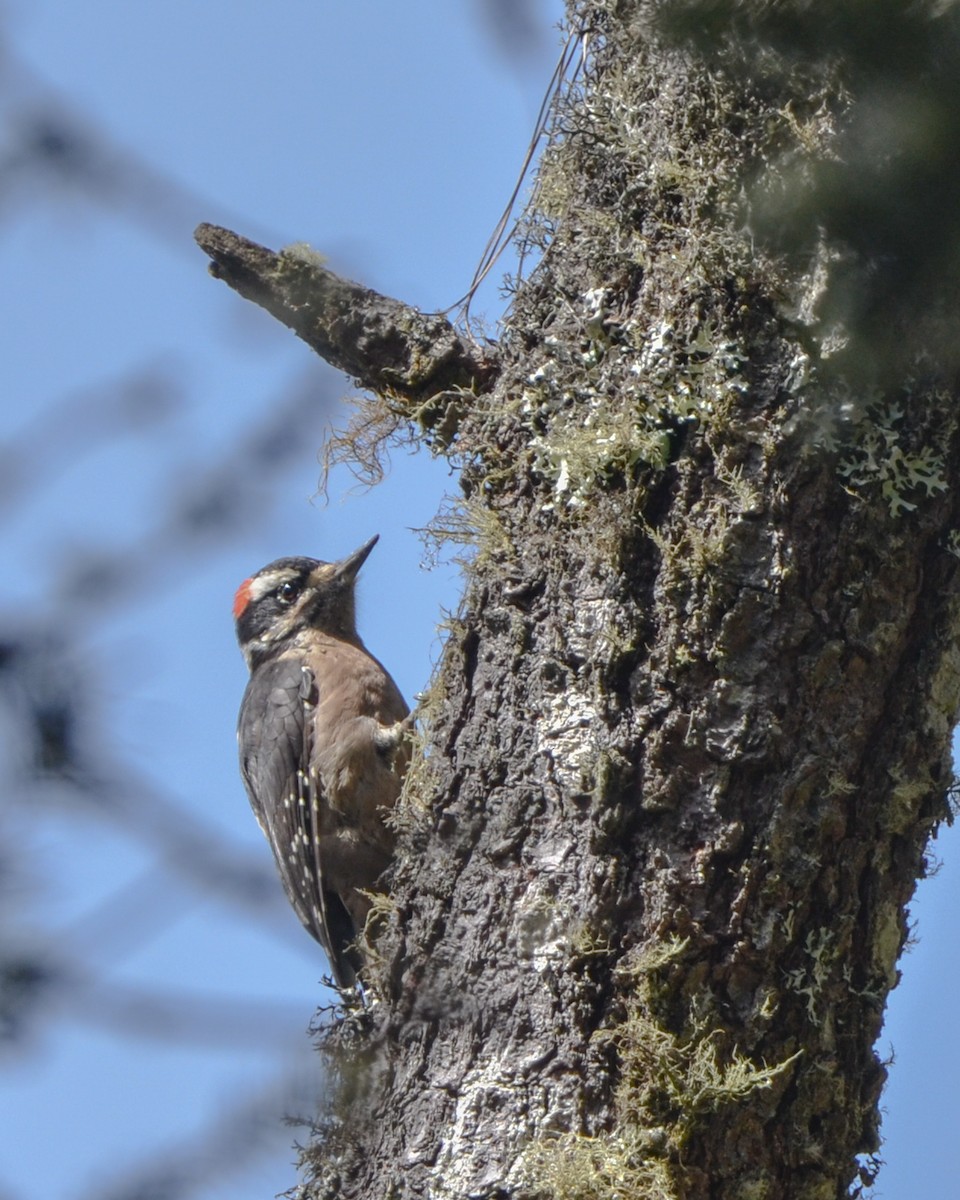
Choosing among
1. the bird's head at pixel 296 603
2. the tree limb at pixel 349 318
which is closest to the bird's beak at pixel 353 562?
the bird's head at pixel 296 603

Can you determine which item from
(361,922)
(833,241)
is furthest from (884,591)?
(361,922)

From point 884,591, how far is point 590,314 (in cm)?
88

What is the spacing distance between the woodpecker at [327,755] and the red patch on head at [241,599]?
0.33 metres

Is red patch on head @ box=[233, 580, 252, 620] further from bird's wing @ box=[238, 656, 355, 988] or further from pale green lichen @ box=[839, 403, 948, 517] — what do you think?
pale green lichen @ box=[839, 403, 948, 517]

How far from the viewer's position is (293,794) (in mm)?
4723

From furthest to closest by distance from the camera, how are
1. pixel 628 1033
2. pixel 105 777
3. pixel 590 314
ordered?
pixel 590 314 → pixel 628 1033 → pixel 105 777

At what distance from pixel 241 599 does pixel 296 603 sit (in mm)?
553

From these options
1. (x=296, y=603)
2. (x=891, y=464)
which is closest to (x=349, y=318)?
(x=891, y=464)

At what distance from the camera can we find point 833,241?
1.55 m

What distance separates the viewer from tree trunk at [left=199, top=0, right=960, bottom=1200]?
97.7 inches

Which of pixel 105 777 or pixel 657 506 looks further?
pixel 657 506

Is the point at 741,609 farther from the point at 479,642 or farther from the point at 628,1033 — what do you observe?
the point at 628,1033

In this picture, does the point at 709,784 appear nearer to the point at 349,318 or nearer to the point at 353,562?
the point at 349,318

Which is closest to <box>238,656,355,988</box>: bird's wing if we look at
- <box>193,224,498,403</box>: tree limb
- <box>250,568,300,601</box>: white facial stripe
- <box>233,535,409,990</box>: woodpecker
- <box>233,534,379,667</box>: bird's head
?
<box>233,535,409,990</box>: woodpecker
